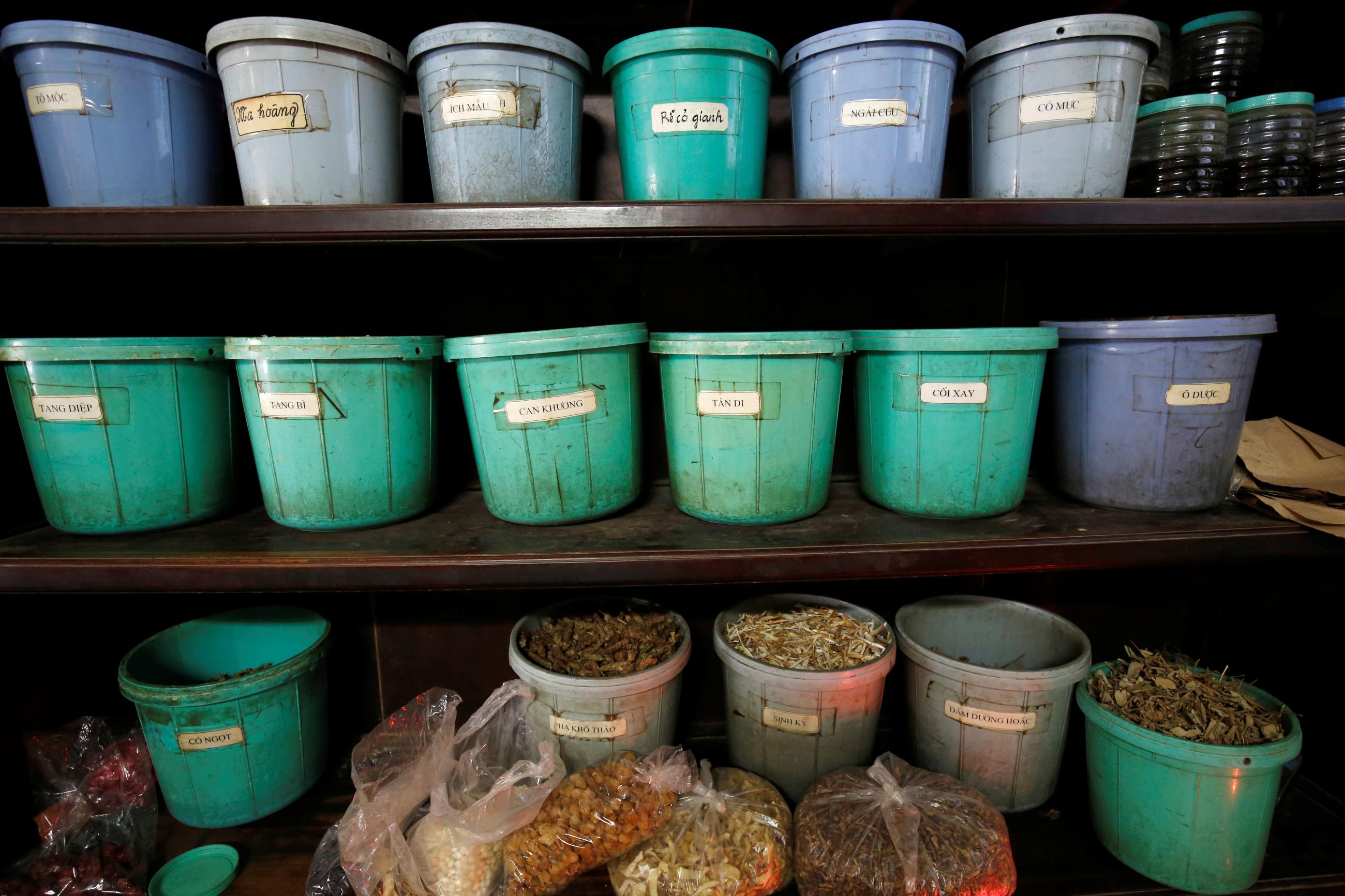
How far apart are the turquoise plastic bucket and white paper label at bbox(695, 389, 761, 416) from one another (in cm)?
50

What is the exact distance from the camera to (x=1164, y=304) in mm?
1506

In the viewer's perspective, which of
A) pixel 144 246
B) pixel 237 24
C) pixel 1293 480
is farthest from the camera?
pixel 1293 480

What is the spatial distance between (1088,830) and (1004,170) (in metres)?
1.31

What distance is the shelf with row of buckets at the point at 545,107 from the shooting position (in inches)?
38.2

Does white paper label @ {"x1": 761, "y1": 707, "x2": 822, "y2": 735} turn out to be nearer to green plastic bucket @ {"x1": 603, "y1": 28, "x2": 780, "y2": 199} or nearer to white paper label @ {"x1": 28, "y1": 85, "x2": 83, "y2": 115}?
green plastic bucket @ {"x1": 603, "y1": 28, "x2": 780, "y2": 199}

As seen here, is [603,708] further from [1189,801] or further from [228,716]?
[1189,801]

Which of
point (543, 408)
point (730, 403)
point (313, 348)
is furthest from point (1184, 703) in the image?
point (313, 348)

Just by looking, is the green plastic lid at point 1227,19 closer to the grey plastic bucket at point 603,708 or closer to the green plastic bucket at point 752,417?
the green plastic bucket at point 752,417

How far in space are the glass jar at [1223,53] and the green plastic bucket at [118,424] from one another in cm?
198

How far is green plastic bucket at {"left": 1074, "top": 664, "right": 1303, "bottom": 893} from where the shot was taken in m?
1.04

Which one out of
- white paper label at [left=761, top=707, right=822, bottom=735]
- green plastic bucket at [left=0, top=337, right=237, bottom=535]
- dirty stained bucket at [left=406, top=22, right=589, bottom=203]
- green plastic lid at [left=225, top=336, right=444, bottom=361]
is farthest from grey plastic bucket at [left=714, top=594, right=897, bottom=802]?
green plastic bucket at [left=0, top=337, right=237, bottom=535]

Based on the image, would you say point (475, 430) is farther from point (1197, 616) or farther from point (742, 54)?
point (1197, 616)

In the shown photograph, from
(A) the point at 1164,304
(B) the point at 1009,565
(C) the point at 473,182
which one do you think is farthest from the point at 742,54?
(A) the point at 1164,304

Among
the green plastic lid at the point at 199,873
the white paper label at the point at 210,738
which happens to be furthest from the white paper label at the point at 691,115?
the green plastic lid at the point at 199,873
